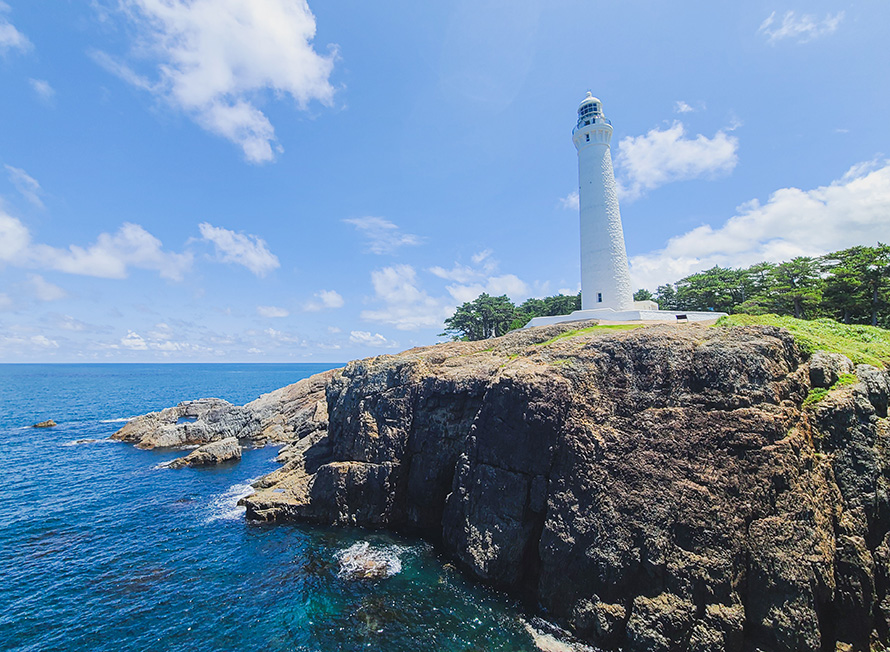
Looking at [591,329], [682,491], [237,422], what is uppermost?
[591,329]

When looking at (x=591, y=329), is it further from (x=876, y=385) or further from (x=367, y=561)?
(x=367, y=561)

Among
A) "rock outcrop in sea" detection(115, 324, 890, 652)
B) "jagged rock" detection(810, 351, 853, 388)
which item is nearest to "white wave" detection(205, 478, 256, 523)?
"rock outcrop in sea" detection(115, 324, 890, 652)

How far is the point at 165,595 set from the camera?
20172 mm

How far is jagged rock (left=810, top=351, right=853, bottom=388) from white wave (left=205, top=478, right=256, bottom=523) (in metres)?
38.0

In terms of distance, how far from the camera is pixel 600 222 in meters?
39.6

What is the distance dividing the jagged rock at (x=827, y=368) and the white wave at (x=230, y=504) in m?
38.0

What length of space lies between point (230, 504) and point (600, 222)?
4407 centimetres

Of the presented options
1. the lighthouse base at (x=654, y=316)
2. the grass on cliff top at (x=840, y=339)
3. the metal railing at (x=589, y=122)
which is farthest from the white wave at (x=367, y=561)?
the metal railing at (x=589, y=122)

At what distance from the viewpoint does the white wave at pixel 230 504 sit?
29.3 metres

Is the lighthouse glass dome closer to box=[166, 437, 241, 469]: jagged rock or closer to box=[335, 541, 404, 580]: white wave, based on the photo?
box=[335, 541, 404, 580]: white wave

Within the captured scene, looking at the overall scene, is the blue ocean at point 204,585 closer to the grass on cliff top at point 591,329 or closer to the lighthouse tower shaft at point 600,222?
the grass on cliff top at point 591,329

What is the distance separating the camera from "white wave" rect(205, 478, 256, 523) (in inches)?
1155

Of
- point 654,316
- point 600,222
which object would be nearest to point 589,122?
point 600,222

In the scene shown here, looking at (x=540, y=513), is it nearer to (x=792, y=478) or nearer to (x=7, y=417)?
(x=792, y=478)
